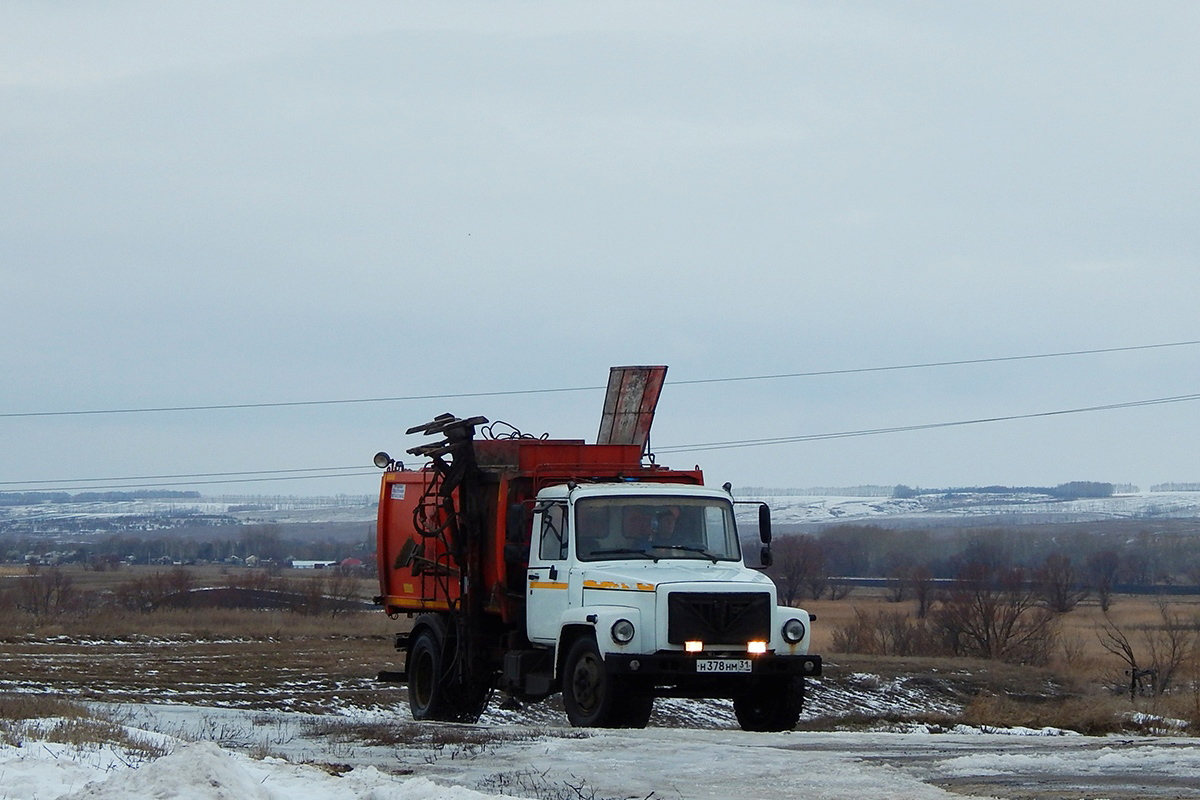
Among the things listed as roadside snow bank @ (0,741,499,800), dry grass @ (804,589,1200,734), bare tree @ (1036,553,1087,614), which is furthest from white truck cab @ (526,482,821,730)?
bare tree @ (1036,553,1087,614)

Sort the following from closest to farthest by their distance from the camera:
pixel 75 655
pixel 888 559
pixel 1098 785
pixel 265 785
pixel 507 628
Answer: pixel 265 785 → pixel 1098 785 → pixel 507 628 → pixel 75 655 → pixel 888 559

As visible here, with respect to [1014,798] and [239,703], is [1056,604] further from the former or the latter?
[1014,798]

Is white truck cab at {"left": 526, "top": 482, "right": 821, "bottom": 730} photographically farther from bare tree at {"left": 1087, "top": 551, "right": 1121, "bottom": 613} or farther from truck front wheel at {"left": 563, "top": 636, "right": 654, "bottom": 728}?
bare tree at {"left": 1087, "top": 551, "right": 1121, "bottom": 613}

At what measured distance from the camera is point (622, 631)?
14906mm

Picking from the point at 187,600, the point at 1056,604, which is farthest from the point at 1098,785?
the point at 1056,604

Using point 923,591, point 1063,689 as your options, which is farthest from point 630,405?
point 923,591

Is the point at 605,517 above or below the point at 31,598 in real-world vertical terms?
above

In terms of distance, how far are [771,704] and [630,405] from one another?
5.08 meters

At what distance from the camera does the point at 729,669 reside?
14.9 m

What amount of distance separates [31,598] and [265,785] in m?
59.6

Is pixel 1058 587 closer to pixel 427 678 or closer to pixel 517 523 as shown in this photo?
pixel 427 678

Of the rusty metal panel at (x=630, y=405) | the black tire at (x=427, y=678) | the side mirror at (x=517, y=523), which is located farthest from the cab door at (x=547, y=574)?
the rusty metal panel at (x=630, y=405)

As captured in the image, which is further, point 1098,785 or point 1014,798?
point 1098,785

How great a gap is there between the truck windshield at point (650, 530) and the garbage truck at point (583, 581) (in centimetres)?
2
